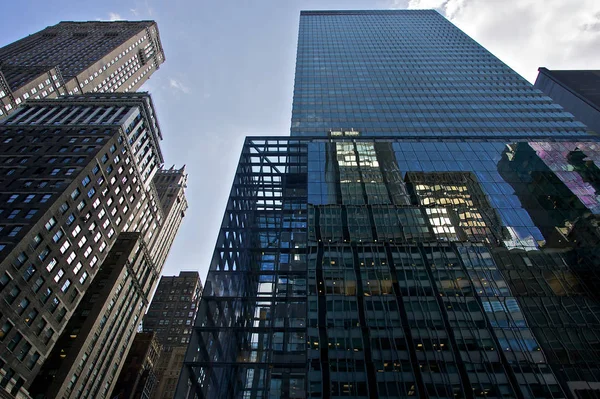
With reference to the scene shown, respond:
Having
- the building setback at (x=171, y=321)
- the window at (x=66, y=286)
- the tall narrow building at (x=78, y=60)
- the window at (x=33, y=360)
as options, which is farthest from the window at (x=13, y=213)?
the building setback at (x=171, y=321)

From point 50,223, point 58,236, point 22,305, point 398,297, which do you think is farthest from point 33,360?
point 398,297

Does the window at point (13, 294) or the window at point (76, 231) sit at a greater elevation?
the window at point (76, 231)

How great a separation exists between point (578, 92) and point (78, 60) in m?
128

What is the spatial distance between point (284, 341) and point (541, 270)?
24363mm

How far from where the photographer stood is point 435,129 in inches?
2611

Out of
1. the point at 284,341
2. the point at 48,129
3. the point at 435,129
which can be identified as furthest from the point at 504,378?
the point at 48,129

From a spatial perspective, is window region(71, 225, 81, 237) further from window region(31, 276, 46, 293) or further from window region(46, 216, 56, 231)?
window region(31, 276, 46, 293)

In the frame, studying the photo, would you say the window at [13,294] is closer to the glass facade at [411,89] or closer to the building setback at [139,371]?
the glass facade at [411,89]

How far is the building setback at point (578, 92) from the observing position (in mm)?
63000

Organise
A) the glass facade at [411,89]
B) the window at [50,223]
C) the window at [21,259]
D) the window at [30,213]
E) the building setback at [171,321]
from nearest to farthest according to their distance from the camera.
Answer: the window at [21,259] < the window at [30,213] < the window at [50,223] < the glass facade at [411,89] < the building setback at [171,321]

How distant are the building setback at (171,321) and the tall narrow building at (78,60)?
68.2 m

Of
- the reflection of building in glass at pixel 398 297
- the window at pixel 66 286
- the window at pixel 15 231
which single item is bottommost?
the reflection of building in glass at pixel 398 297

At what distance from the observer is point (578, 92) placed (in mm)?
66375

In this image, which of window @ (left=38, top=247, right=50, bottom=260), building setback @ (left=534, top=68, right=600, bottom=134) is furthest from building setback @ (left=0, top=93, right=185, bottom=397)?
building setback @ (left=534, top=68, right=600, bottom=134)
